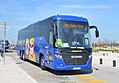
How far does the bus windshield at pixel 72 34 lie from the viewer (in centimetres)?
1458

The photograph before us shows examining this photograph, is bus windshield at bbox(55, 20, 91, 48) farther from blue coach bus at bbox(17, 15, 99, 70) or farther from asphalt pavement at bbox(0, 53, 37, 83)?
asphalt pavement at bbox(0, 53, 37, 83)

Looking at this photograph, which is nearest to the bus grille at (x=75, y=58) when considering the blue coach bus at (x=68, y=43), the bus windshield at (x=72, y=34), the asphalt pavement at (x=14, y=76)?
the blue coach bus at (x=68, y=43)

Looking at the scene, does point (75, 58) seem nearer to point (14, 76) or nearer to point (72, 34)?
point (72, 34)

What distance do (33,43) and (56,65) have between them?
23.3 feet

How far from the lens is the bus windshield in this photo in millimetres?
14578

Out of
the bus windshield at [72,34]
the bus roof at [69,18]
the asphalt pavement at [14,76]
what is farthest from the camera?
the bus roof at [69,18]

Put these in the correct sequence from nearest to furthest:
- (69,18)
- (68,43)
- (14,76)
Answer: (14,76) < (68,43) < (69,18)

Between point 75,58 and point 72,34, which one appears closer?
point 75,58

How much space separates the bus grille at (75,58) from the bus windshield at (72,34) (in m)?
0.51

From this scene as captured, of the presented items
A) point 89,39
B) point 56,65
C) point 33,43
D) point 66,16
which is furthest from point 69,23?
point 33,43

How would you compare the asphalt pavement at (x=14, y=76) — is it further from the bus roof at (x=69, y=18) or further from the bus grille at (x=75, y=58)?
the bus roof at (x=69, y=18)

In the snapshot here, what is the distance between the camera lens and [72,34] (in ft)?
48.8

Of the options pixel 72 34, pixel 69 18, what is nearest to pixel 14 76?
pixel 72 34

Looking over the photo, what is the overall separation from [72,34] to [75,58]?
138cm
